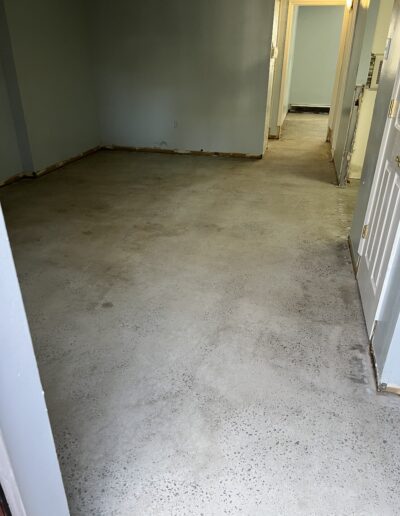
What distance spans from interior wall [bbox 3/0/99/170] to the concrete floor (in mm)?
1316

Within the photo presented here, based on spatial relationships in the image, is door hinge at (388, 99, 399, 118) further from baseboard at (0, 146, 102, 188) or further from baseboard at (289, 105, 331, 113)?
baseboard at (289, 105, 331, 113)

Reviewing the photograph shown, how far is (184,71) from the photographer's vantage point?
5504 millimetres

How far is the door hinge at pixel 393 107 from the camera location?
2031 mm

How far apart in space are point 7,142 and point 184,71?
103 inches

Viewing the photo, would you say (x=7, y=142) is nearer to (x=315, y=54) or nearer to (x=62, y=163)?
(x=62, y=163)

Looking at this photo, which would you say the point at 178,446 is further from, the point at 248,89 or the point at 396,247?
the point at 248,89

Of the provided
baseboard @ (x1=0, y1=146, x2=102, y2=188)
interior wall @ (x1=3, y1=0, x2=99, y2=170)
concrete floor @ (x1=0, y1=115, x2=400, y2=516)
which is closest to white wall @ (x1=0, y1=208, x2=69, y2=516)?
concrete floor @ (x1=0, y1=115, x2=400, y2=516)

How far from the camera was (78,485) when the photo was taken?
1.36 meters

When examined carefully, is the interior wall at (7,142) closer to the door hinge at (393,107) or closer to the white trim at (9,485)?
the door hinge at (393,107)

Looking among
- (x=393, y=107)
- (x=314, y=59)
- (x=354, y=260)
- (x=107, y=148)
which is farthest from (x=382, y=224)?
(x=314, y=59)

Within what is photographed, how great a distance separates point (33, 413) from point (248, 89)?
5388 millimetres

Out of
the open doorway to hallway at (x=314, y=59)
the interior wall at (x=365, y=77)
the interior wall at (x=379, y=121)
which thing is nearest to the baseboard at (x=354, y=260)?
the interior wall at (x=379, y=121)

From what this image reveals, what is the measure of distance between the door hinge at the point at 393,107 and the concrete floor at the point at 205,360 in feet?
3.54

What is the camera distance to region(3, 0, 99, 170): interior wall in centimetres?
423
